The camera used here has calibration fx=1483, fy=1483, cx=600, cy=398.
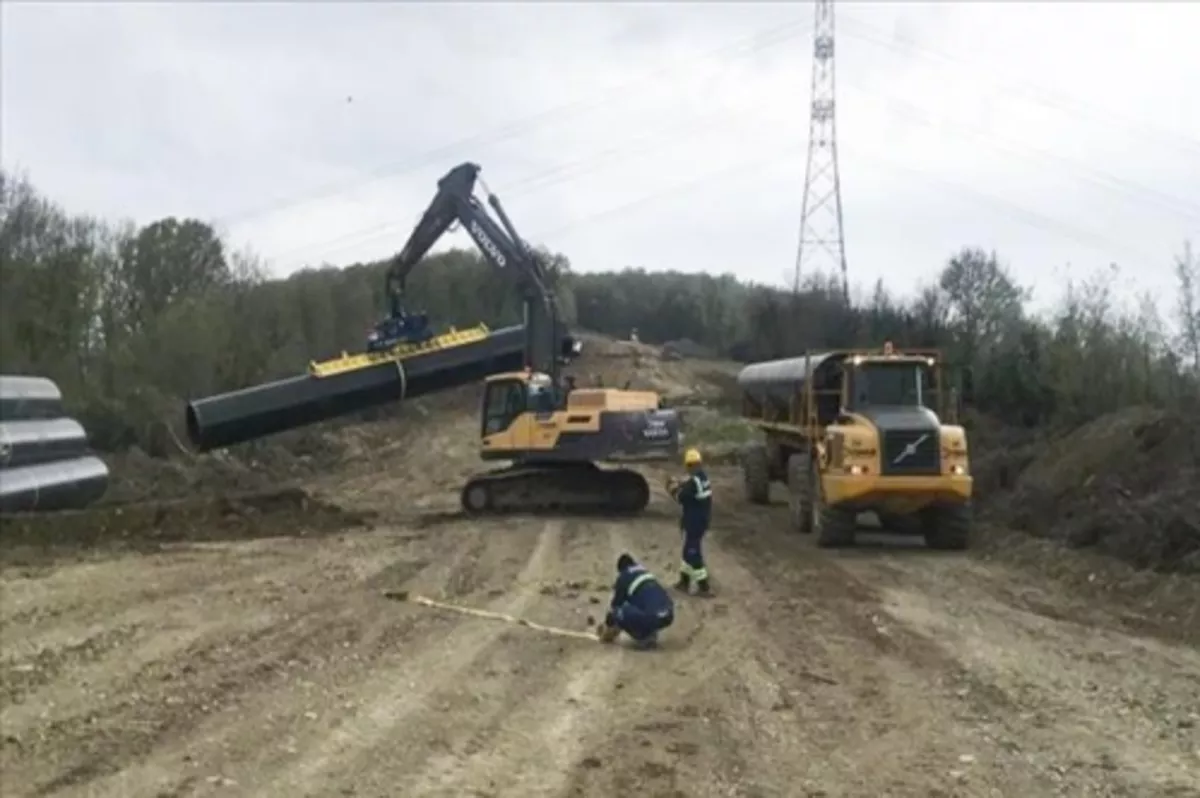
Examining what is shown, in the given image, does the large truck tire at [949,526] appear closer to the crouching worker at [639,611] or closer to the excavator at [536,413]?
the excavator at [536,413]

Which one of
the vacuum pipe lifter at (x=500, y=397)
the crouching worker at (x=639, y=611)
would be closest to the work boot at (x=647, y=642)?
the crouching worker at (x=639, y=611)

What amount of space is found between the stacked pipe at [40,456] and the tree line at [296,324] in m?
8.03

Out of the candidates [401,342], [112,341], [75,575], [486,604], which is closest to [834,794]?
[486,604]

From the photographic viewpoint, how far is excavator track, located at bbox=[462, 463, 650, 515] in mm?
25359

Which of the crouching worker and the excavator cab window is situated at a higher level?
the excavator cab window

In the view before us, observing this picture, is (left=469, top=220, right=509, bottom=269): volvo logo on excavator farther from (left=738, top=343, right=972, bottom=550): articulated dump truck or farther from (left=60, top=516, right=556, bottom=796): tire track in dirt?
(left=60, top=516, right=556, bottom=796): tire track in dirt

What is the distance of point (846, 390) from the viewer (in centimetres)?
2111

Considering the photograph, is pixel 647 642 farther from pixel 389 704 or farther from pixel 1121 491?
pixel 1121 491

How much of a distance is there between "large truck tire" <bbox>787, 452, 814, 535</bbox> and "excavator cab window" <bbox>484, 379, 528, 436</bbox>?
4.71m

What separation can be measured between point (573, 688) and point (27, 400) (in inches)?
650

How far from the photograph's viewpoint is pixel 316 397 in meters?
26.0

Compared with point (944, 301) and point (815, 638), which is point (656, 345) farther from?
point (815, 638)

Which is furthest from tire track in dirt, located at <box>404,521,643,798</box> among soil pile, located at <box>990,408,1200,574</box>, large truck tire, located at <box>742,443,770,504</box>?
large truck tire, located at <box>742,443,770,504</box>

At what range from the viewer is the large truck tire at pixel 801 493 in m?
22.3
